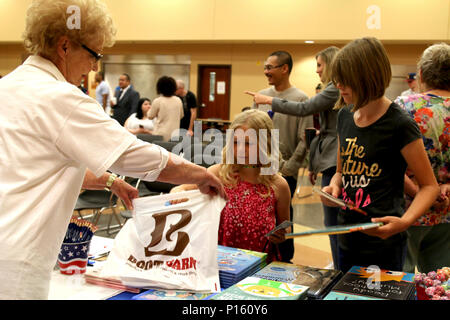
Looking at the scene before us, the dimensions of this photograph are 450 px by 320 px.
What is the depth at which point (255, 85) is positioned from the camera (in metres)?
11.5

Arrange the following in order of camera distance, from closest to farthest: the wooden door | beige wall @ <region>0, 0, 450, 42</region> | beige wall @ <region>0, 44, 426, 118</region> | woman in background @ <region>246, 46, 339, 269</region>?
woman in background @ <region>246, 46, 339, 269</region> < beige wall @ <region>0, 0, 450, 42</region> < beige wall @ <region>0, 44, 426, 118</region> < the wooden door

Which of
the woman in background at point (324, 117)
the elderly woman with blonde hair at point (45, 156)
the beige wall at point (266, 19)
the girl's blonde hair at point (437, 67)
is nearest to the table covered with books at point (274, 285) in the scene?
the elderly woman with blonde hair at point (45, 156)

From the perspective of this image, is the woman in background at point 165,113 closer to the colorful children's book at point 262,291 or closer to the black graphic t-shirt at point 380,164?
the black graphic t-shirt at point 380,164

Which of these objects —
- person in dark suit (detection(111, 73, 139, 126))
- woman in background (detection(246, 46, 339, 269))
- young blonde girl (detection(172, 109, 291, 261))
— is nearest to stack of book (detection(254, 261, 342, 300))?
young blonde girl (detection(172, 109, 291, 261))

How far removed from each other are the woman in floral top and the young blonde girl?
0.66 meters

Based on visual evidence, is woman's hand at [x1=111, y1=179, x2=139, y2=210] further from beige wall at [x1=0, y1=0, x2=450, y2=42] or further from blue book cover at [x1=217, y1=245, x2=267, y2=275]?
beige wall at [x1=0, y1=0, x2=450, y2=42]

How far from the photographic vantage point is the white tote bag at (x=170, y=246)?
1483 mm

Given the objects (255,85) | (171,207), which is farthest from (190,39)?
(171,207)

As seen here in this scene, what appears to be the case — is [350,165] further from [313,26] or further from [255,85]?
[255,85]

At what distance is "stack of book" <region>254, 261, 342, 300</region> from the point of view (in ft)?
4.76

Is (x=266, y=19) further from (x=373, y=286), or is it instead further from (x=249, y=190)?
(x=373, y=286)

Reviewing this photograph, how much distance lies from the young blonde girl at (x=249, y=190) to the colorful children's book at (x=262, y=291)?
0.70 m

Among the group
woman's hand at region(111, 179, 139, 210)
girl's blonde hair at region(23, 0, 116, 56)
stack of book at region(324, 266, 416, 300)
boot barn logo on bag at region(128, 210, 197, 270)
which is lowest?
stack of book at region(324, 266, 416, 300)

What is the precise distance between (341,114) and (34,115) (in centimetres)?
130
